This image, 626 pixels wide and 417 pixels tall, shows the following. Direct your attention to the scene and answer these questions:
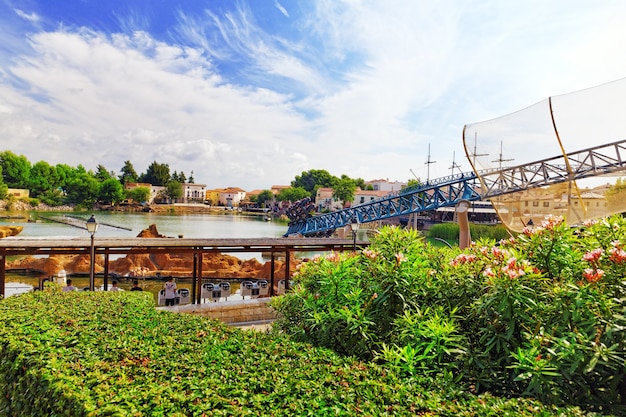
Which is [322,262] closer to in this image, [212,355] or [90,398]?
[212,355]

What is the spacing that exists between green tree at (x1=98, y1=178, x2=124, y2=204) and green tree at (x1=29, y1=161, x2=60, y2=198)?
28.3 feet

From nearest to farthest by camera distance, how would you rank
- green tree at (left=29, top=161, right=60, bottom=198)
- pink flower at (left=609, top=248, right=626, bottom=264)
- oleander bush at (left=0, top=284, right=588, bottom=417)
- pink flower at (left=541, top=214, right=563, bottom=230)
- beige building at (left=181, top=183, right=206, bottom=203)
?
oleander bush at (left=0, top=284, right=588, bottom=417) < pink flower at (left=609, top=248, right=626, bottom=264) < pink flower at (left=541, top=214, right=563, bottom=230) < green tree at (left=29, top=161, right=60, bottom=198) < beige building at (left=181, top=183, right=206, bottom=203)

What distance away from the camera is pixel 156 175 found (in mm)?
97250

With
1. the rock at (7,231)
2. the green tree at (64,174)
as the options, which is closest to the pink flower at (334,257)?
the rock at (7,231)

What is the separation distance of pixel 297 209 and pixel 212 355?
3375 centimetres

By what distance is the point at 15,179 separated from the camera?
70.4 m

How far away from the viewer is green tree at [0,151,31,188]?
6950 centimetres

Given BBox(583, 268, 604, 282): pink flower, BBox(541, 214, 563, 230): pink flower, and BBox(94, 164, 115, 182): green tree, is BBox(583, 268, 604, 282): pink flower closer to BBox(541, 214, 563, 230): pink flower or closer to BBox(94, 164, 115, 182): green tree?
BBox(541, 214, 563, 230): pink flower

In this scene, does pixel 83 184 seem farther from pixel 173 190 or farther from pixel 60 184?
pixel 173 190

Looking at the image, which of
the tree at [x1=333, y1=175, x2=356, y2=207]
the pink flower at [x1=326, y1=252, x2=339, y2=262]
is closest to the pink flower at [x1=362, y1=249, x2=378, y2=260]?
the pink flower at [x1=326, y1=252, x2=339, y2=262]

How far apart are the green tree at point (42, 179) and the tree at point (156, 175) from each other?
23.2 meters

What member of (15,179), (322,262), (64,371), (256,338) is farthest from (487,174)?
(15,179)

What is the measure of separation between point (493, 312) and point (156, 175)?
103660 millimetres

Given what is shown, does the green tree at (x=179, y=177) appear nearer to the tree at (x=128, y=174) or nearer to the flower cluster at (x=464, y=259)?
the tree at (x=128, y=174)
